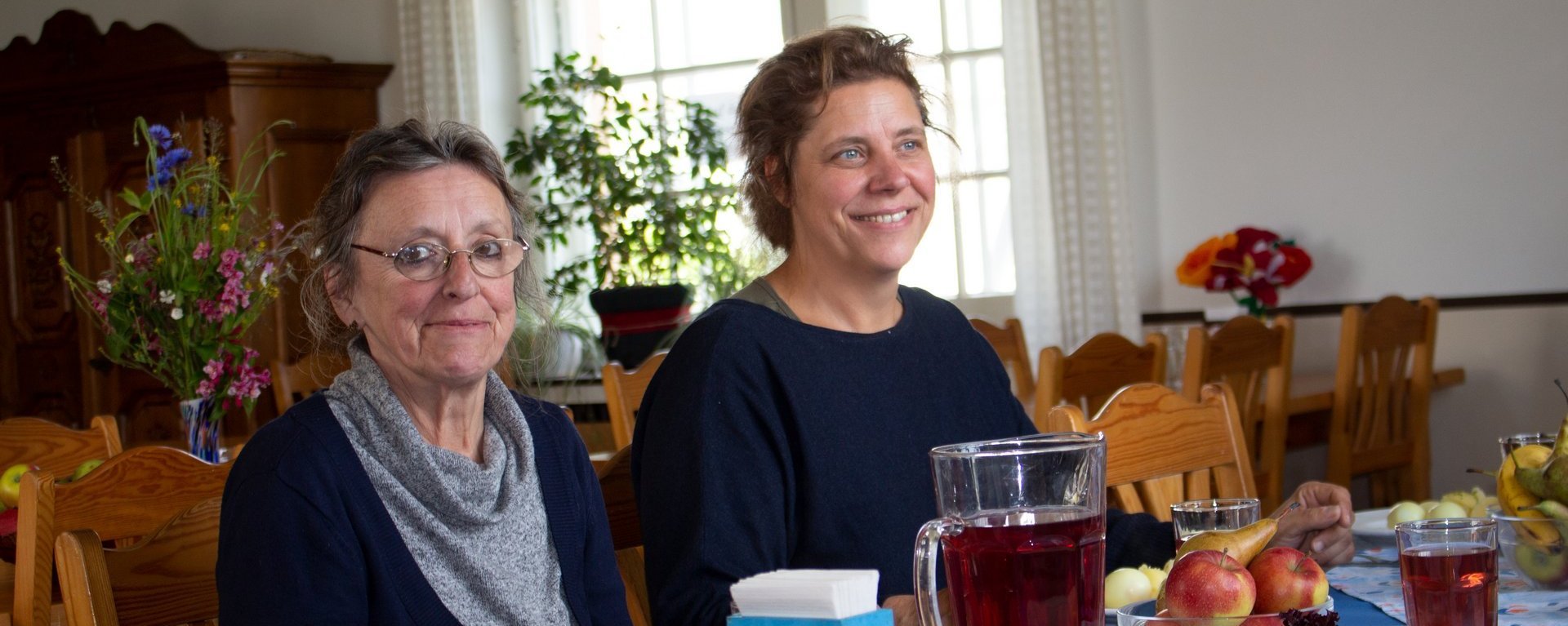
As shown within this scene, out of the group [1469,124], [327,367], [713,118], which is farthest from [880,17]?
[327,367]

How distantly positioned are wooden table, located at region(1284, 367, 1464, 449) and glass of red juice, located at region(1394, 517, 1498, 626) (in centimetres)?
235

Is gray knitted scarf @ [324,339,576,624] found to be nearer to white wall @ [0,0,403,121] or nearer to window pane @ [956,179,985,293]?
window pane @ [956,179,985,293]

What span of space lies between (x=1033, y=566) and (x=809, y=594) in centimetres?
20

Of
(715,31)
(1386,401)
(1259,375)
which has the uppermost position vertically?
(715,31)

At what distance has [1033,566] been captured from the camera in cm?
88

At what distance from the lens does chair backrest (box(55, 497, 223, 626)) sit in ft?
4.05

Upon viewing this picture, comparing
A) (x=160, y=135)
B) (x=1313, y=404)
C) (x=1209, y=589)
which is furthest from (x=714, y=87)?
(x=1209, y=589)

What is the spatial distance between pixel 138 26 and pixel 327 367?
5.01 meters

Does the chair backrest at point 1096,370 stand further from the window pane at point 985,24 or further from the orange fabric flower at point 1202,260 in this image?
the window pane at point 985,24

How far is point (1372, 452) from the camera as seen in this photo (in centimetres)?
369

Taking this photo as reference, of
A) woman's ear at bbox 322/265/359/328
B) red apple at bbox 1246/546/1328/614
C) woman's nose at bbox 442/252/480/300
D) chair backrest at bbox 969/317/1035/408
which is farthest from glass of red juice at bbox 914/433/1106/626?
chair backrest at bbox 969/317/1035/408

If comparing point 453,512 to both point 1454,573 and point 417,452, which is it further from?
point 1454,573

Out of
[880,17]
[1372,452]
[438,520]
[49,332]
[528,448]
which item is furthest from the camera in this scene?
[49,332]

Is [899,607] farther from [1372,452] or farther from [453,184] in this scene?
[1372,452]
